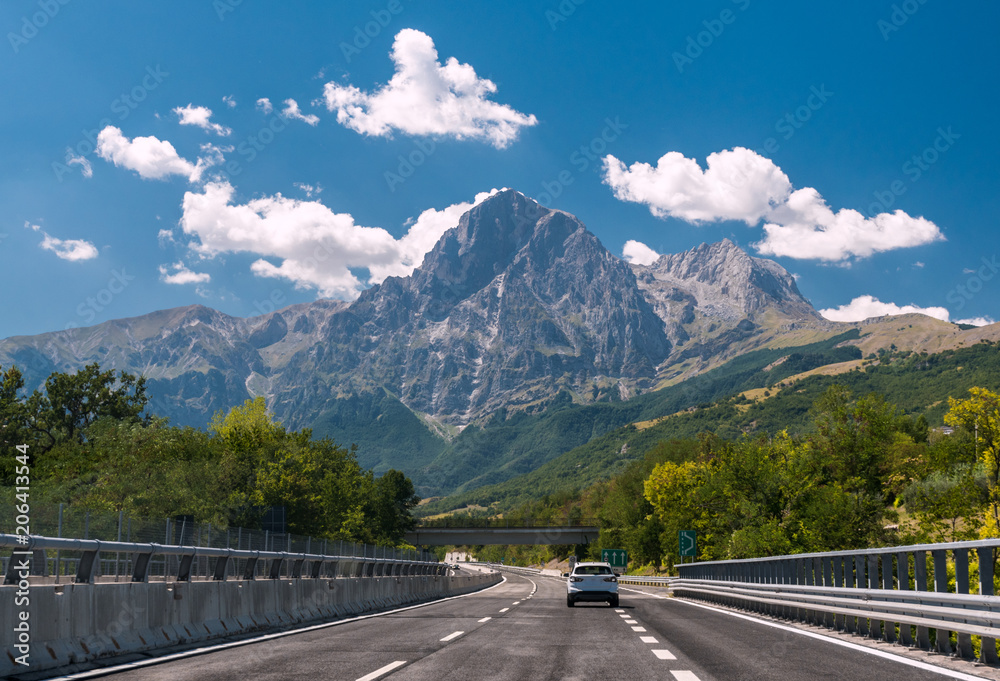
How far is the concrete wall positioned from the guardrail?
9556 mm

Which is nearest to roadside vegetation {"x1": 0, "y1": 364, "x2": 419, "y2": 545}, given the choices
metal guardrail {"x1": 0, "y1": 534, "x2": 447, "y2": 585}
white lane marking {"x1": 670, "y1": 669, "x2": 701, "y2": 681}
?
metal guardrail {"x1": 0, "y1": 534, "x2": 447, "y2": 585}

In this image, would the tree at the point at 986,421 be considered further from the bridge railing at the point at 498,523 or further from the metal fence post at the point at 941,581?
the bridge railing at the point at 498,523

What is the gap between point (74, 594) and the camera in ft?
30.1

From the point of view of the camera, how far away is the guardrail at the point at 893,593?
29.2 feet

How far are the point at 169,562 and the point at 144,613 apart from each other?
3.19 metres

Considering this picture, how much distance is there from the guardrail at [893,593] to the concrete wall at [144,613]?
9.56 meters

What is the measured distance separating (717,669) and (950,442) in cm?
6912

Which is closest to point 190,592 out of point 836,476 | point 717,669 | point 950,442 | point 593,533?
point 717,669

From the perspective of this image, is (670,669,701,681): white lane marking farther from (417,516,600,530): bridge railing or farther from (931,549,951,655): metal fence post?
(417,516,600,530): bridge railing

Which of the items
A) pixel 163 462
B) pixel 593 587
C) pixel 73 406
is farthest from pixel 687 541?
pixel 73 406

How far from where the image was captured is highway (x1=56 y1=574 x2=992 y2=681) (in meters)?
8.74

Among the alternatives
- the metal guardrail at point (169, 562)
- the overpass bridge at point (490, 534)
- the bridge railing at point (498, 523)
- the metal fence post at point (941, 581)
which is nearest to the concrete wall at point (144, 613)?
the metal guardrail at point (169, 562)

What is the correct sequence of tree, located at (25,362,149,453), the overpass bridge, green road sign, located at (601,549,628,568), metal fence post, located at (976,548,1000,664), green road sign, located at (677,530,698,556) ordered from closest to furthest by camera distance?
metal fence post, located at (976,548,1000,664), green road sign, located at (677,530,698,556), tree, located at (25,362,149,453), green road sign, located at (601,549,628,568), the overpass bridge

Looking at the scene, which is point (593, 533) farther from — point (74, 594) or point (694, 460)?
point (74, 594)
